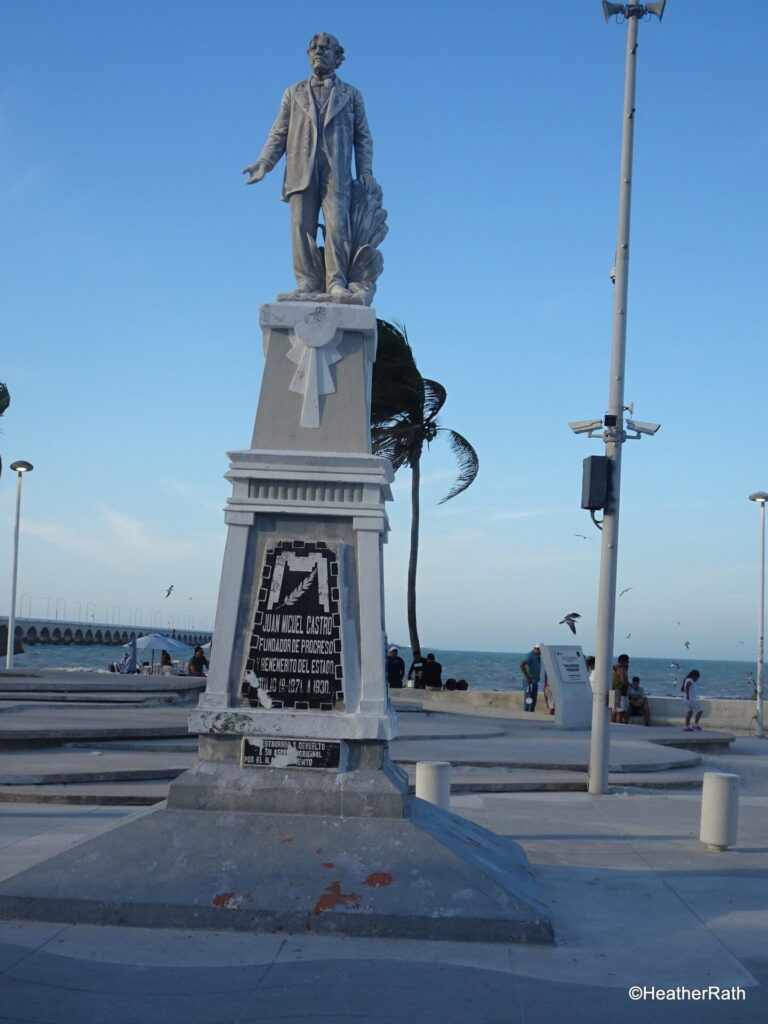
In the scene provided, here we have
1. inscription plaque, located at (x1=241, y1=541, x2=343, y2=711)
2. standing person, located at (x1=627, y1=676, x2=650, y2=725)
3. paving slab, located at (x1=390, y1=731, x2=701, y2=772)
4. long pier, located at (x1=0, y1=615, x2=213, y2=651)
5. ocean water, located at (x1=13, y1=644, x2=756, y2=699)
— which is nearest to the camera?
inscription plaque, located at (x1=241, y1=541, x2=343, y2=711)

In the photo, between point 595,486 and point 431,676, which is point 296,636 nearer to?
point 595,486

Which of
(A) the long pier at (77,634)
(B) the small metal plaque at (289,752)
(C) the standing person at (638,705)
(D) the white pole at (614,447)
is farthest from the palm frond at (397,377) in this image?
(A) the long pier at (77,634)

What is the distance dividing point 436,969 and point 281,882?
114cm

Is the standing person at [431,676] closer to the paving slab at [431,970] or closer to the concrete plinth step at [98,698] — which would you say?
the concrete plinth step at [98,698]

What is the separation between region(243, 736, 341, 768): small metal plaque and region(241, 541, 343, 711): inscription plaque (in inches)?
8.5

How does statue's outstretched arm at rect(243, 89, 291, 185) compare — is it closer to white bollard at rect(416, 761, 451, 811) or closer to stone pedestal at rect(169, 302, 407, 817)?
stone pedestal at rect(169, 302, 407, 817)

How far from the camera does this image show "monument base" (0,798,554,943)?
Result: 5816 mm

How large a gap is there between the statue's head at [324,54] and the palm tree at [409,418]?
2414 cm

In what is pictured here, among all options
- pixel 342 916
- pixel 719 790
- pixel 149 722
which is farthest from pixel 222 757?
pixel 149 722

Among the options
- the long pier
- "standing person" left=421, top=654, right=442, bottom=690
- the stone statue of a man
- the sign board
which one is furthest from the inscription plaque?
the long pier

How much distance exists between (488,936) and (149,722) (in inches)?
443

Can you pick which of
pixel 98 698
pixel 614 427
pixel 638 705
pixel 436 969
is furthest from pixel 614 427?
pixel 98 698

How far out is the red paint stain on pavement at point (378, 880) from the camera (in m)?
5.98

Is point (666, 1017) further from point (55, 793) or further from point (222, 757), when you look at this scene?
point (55, 793)
